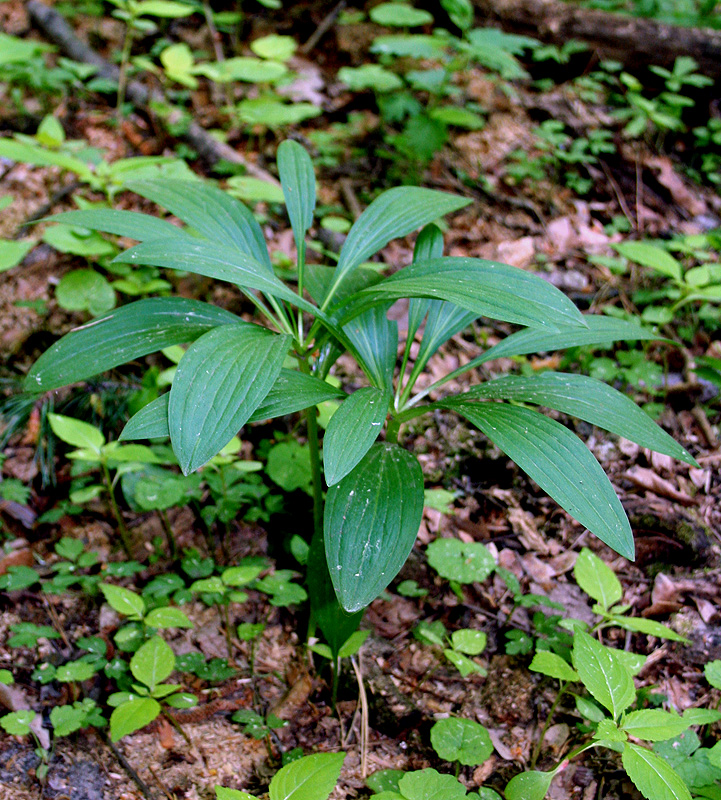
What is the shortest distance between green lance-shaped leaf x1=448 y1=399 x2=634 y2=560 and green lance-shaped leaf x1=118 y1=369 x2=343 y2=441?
339 mm

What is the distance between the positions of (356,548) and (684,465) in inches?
61.3

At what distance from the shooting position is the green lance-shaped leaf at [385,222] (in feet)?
5.00

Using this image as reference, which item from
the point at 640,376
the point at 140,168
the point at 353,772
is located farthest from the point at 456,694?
the point at 140,168

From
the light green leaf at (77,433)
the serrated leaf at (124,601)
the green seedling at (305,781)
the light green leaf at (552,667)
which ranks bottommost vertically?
the serrated leaf at (124,601)

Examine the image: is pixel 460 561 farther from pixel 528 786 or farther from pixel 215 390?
pixel 215 390

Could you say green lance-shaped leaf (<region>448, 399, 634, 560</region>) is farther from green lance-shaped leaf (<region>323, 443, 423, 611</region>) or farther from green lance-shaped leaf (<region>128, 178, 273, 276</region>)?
green lance-shaped leaf (<region>128, 178, 273, 276</region>)

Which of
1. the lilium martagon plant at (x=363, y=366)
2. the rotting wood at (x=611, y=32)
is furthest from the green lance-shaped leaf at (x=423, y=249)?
the rotting wood at (x=611, y=32)

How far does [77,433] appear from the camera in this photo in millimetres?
1691

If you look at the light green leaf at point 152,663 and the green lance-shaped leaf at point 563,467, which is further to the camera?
the light green leaf at point 152,663

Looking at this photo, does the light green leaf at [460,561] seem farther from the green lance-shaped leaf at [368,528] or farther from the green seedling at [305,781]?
the green seedling at [305,781]

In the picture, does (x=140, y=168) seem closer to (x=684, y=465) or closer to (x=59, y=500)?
(x=59, y=500)

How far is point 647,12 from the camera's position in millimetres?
4242

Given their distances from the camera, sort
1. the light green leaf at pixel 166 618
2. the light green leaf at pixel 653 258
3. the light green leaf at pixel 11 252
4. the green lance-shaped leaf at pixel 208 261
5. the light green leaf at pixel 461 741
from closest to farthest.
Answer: the green lance-shaped leaf at pixel 208 261 < the light green leaf at pixel 461 741 < the light green leaf at pixel 166 618 < the light green leaf at pixel 11 252 < the light green leaf at pixel 653 258

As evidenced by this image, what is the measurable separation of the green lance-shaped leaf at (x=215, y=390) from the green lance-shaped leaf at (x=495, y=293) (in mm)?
283
